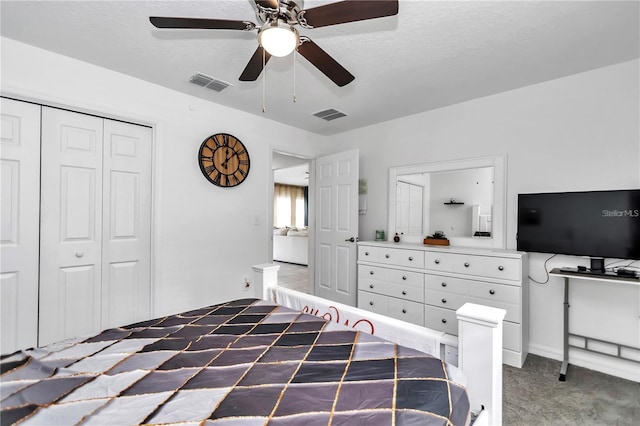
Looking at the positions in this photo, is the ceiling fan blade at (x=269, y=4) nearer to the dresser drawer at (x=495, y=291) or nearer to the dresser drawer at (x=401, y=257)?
the dresser drawer at (x=401, y=257)

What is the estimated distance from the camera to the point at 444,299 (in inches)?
110

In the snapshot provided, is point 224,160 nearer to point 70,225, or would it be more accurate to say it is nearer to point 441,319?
point 70,225

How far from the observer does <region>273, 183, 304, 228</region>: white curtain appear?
908 cm

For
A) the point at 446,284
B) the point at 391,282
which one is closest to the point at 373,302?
the point at 391,282

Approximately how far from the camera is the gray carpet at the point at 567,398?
1770 millimetres

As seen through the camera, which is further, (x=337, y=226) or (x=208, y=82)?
(x=337, y=226)

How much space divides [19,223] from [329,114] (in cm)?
295

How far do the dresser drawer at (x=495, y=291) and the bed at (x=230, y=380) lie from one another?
67.2 inches

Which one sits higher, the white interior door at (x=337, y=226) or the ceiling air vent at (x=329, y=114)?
the ceiling air vent at (x=329, y=114)

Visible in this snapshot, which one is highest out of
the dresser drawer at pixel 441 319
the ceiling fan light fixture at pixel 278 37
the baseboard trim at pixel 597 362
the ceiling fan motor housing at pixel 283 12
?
the ceiling fan motor housing at pixel 283 12

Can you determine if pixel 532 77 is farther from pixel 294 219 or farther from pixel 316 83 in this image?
pixel 294 219

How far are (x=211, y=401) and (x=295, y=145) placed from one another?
138 inches

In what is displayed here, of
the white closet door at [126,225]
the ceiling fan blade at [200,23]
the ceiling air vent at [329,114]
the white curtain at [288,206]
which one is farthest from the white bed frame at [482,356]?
the white curtain at [288,206]

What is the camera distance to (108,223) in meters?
2.57
